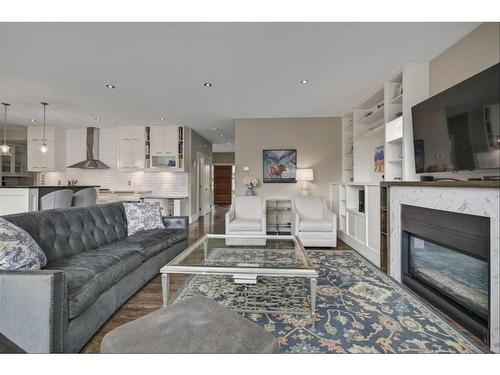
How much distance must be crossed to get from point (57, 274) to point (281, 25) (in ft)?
7.98

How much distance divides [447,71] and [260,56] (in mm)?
1943

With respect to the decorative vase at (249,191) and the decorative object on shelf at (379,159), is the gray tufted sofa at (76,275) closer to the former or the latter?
the decorative vase at (249,191)

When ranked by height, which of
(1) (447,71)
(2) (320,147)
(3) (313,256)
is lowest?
(3) (313,256)

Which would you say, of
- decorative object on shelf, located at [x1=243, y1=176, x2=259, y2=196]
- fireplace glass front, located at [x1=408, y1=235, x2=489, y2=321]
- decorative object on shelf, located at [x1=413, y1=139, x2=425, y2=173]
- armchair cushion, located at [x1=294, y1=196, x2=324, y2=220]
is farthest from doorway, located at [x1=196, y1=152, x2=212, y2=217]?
fireplace glass front, located at [x1=408, y1=235, x2=489, y2=321]

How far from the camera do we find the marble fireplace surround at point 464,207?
1524mm

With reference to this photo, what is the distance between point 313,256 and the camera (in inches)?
133

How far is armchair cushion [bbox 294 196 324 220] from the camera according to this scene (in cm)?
423

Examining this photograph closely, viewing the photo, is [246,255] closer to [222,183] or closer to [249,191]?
[249,191]

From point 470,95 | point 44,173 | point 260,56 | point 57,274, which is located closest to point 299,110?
point 260,56
